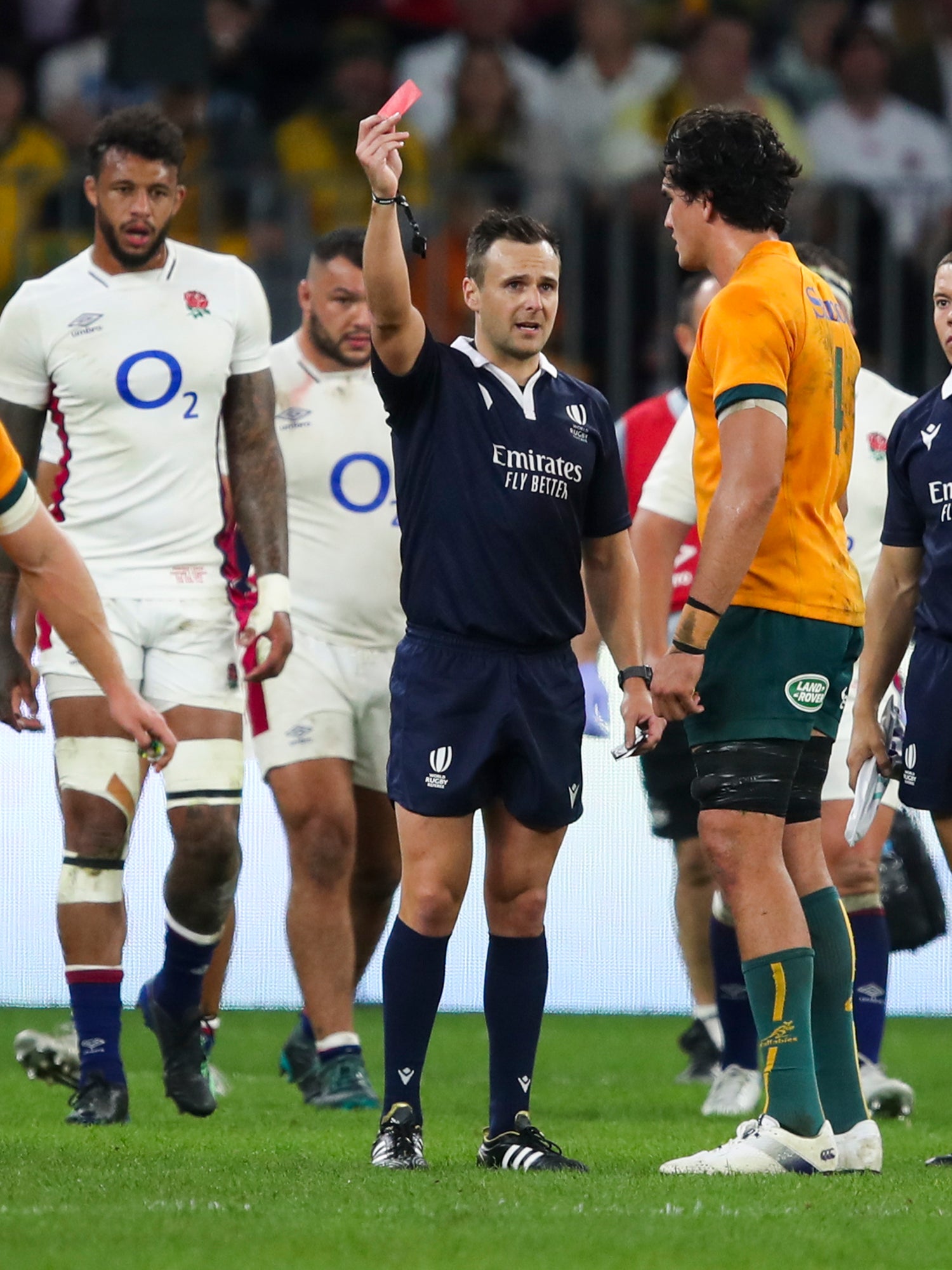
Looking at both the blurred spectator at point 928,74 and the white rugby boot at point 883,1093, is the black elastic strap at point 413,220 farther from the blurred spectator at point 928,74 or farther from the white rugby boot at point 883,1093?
the blurred spectator at point 928,74

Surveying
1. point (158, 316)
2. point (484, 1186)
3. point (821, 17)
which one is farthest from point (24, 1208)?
point (821, 17)

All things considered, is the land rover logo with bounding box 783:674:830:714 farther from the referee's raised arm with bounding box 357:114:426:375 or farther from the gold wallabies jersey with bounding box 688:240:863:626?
the referee's raised arm with bounding box 357:114:426:375

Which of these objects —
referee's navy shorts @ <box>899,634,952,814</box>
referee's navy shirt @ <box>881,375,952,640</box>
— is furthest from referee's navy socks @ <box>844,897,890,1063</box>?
referee's navy shirt @ <box>881,375,952,640</box>

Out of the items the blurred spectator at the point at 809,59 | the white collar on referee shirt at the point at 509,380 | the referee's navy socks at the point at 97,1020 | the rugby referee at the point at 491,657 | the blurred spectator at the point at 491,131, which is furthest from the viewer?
the blurred spectator at the point at 809,59

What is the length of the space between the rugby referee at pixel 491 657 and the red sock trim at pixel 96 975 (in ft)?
4.08

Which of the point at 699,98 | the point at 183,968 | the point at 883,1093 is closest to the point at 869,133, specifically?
the point at 699,98

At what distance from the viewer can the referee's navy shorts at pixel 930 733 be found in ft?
17.6

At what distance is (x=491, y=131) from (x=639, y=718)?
8.09m

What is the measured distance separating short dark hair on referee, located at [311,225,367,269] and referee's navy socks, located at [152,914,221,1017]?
2286 mm

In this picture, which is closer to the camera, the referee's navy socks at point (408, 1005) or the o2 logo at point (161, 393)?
the referee's navy socks at point (408, 1005)

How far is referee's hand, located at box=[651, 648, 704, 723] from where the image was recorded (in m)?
4.75

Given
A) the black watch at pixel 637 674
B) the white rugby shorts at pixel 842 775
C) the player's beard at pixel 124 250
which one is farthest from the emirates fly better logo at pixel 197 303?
the white rugby shorts at pixel 842 775

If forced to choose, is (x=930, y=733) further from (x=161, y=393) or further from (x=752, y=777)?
(x=161, y=393)

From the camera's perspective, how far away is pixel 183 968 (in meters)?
6.27
